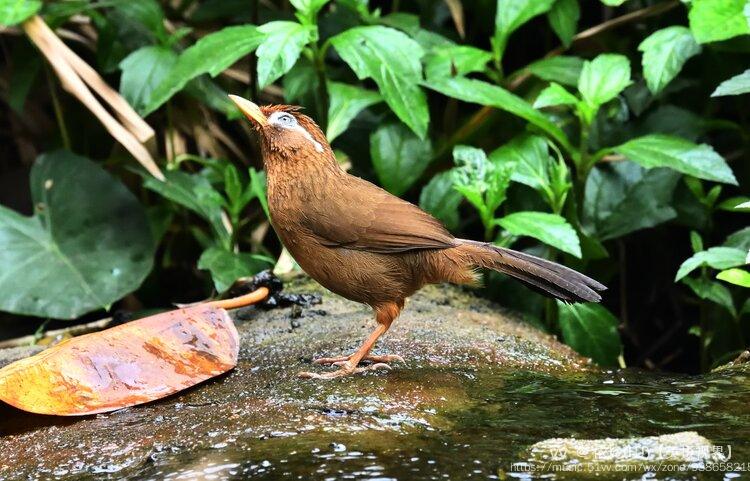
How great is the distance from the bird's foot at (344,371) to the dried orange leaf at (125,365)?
29 centimetres

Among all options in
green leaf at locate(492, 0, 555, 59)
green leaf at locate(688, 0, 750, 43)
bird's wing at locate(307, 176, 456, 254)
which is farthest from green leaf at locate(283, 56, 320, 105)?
green leaf at locate(688, 0, 750, 43)

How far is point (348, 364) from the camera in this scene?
3.00 metres

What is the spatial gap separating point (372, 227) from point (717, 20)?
1.82m

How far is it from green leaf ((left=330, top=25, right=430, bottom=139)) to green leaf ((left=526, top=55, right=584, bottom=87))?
2.33ft

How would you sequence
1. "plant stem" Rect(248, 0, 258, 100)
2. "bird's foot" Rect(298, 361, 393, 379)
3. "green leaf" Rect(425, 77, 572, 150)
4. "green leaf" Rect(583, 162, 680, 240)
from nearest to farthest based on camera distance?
"bird's foot" Rect(298, 361, 393, 379) → "green leaf" Rect(425, 77, 572, 150) → "green leaf" Rect(583, 162, 680, 240) → "plant stem" Rect(248, 0, 258, 100)

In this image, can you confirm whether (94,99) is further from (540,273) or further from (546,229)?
(540,273)

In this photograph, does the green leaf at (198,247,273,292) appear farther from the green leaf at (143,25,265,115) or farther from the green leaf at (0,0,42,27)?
the green leaf at (0,0,42,27)

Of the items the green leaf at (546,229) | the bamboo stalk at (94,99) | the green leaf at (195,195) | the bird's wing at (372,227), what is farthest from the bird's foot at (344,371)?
the bamboo stalk at (94,99)

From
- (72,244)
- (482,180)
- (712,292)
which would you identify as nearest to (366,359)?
(482,180)

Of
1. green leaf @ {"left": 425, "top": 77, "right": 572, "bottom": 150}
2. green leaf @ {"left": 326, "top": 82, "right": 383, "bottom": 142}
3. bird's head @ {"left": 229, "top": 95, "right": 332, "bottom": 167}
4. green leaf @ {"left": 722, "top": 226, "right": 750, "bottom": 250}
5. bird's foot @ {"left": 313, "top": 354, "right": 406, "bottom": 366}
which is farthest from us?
green leaf @ {"left": 326, "top": 82, "right": 383, "bottom": 142}

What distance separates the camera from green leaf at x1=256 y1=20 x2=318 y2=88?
368 centimetres

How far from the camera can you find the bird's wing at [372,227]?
10.4ft

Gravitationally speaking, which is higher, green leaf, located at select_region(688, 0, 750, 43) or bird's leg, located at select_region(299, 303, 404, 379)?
green leaf, located at select_region(688, 0, 750, 43)

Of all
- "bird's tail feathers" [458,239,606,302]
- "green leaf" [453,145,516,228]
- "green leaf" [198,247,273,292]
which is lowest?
"green leaf" [198,247,273,292]
